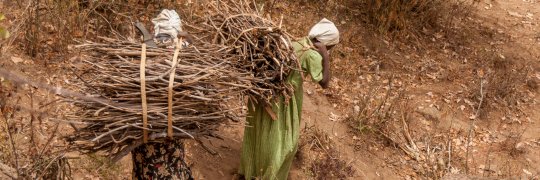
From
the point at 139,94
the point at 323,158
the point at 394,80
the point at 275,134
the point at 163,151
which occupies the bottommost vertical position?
the point at 323,158

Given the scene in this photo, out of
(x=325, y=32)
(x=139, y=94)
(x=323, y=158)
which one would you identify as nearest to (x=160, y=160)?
(x=139, y=94)

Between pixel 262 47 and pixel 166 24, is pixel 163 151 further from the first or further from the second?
pixel 262 47

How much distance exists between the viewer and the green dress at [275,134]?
3.47 m

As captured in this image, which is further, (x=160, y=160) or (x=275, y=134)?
(x=275, y=134)

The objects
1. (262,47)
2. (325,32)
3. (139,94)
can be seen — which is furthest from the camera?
(325,32)

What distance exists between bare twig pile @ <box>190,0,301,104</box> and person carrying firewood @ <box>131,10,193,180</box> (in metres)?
0.32

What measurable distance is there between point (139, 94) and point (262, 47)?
88 cm

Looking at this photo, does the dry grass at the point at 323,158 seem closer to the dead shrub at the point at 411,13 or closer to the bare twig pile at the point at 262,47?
the bare twig pile at the point at 262,47

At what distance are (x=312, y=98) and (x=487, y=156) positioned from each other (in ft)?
5.64

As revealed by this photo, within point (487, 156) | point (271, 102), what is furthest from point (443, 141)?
point (271, 102)

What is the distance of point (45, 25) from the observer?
16.3 feet

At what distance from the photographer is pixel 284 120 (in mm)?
3674

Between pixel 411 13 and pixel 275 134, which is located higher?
pixel 411 13

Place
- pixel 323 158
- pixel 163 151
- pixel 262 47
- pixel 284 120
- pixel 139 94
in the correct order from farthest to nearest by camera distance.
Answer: pixel 323 158
pixel 284 120
pixel 262 47
pixel 163 151
pixel 139 94
